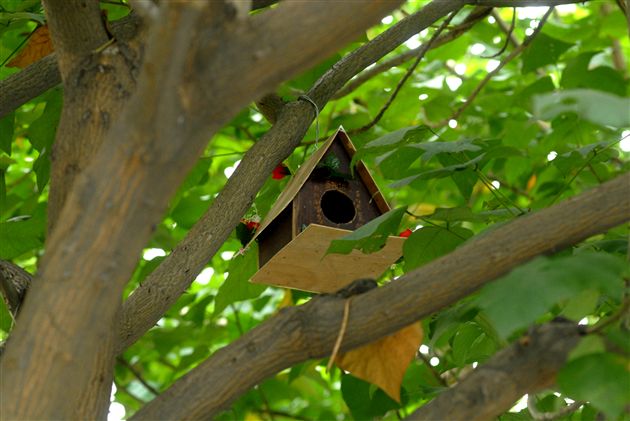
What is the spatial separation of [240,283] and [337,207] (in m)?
0.29

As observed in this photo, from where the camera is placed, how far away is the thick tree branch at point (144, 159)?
3.12ft

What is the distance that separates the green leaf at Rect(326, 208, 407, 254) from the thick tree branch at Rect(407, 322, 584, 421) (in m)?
0.30

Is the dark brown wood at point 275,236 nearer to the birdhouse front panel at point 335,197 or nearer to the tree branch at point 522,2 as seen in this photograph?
the birdhouse front panel at point 335,197

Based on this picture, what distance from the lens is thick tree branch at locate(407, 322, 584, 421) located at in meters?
1.11

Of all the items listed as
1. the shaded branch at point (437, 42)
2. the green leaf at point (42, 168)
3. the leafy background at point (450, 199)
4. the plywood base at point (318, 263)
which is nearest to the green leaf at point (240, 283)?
the leafy background at point (450, 199)

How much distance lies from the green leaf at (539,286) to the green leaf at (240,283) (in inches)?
40.9

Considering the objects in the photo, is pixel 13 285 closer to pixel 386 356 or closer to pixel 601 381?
pixel 386 356

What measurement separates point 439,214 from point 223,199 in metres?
0.37

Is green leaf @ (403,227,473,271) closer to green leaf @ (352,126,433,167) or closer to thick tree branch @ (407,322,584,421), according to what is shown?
green leaf @ (352,126,433,167)

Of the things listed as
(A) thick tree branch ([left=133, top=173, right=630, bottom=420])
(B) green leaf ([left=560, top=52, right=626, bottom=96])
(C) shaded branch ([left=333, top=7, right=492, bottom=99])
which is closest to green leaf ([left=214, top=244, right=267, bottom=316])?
(C) shaded branch ([left=333, top=7, right=492, bottom=99])

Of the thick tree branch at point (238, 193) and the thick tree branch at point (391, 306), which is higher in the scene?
the thick tree branch at point (238, 193)

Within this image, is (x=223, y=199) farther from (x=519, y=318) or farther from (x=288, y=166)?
(x=519, y=318)

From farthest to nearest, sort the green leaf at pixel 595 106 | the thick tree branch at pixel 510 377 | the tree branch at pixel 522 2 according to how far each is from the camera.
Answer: the tree branch at pixel 522 2
the thick tree branch at pixel 510 377
the green leaf at pixel 595 106

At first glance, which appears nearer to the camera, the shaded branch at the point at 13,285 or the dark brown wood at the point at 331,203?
the shaded branch at the point at 13,285
